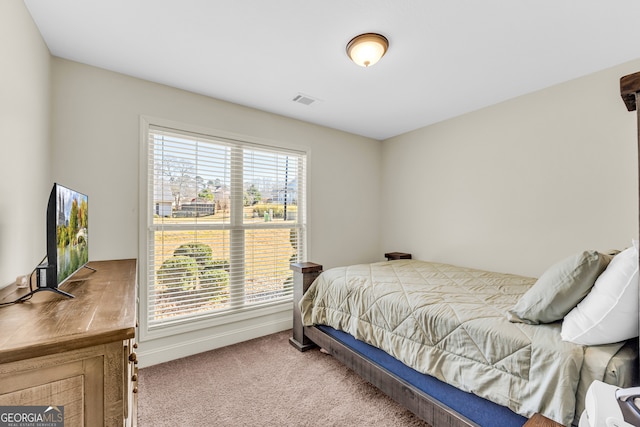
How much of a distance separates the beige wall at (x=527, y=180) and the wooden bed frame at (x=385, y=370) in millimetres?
1820

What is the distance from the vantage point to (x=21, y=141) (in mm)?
1633

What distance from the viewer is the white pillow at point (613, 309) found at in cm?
115

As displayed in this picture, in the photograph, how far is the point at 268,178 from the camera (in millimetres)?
3389

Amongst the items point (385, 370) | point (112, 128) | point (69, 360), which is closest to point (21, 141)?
point (112, 128)

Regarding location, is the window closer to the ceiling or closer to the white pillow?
the ceiling

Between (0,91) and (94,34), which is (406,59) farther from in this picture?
(0,91)

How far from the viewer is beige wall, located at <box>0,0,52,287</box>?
1430 mm

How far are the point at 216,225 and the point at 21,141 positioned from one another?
5.23 feet

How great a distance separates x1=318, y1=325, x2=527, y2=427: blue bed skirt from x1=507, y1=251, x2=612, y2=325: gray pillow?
0.47 meters

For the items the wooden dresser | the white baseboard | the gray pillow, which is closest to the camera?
the wooden dresser

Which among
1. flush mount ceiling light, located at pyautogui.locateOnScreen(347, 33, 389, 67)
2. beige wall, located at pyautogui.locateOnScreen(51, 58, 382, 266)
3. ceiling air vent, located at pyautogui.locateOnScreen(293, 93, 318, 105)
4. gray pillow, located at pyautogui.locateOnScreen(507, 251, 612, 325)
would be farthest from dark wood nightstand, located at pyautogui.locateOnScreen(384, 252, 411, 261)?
flush mount ceiling light, located at pyautogui.locateOnScreen(347, 33, 389, 67)

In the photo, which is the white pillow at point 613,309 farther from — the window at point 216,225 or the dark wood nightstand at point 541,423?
the window at point 216,225

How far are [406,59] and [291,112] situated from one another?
150 centimetres

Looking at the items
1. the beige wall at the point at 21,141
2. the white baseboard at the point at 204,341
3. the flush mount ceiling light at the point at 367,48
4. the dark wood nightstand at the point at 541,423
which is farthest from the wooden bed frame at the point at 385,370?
the beige wall at the point at 21,141
